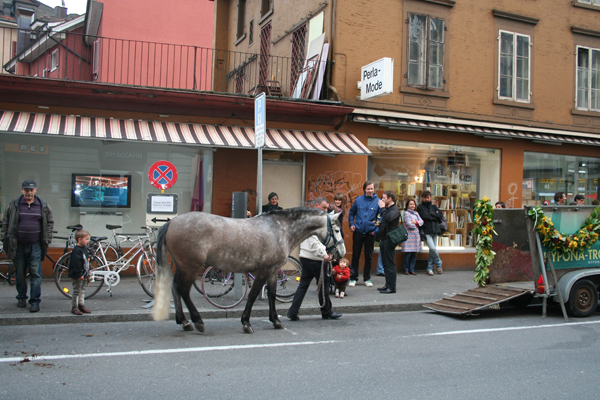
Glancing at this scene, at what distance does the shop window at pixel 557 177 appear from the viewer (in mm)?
15070

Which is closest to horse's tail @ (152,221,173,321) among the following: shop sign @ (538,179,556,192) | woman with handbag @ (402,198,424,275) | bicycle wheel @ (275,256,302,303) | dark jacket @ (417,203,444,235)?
bicycle wheel @ (275,256,302,303)

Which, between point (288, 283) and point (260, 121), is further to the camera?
point (288, 283)

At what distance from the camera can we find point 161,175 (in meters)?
11.3

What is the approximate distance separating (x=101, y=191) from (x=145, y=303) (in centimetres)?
369

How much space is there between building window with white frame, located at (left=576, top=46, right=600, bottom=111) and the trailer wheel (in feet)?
29.4

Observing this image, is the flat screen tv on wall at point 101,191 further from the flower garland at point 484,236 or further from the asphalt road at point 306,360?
the flower garland at point 484,236

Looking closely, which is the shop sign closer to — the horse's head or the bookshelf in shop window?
the bookshelf in shop window

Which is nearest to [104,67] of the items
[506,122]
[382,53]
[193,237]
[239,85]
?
[239,85]

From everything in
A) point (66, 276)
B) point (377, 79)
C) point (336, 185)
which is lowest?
point (66, 276)

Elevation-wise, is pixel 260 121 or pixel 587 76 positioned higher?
pixel 587 76

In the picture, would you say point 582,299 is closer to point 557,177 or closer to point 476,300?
point 476,300

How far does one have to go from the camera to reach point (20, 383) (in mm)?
4633

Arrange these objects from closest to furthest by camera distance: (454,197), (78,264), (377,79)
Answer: (78,264), (377,79), (454,197)

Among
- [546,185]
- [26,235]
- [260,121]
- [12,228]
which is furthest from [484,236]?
[546,185]
